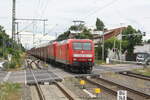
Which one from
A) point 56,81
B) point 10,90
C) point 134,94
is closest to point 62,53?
point 56,81

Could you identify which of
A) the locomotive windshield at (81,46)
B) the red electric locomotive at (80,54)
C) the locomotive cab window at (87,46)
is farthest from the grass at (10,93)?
the locomotive cab window at (87,46)

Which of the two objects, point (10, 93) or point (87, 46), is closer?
point (10, 93)

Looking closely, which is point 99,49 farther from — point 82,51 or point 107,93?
point 107,93

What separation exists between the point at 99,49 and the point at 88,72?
37.9 m

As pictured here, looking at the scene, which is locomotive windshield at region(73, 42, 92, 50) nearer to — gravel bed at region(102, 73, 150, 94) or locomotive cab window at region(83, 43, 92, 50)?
locomotive cab window at region(83, 43, 92, 50)

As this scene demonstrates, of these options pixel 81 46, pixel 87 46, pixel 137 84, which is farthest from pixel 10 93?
pixel 87 46

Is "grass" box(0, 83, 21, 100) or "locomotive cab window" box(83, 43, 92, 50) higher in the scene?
"locomotive cab window" box(83, 43, 92, 50)

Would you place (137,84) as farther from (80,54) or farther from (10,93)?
(10,93)

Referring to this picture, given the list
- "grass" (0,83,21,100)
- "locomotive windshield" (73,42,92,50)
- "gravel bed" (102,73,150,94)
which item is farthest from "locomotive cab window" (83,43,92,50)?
"grass" (0,83,21,100)

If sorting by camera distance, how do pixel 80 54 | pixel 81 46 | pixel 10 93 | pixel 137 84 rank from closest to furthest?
pixel 10 93 < pixel 137 84 < pixel 80 54 < pixel 81 46

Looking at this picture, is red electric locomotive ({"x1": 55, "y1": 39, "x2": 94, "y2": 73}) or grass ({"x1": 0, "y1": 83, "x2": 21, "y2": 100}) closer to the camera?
grass ({"x1": 0, "y1": 83, "x2": 21, "y2": 100})

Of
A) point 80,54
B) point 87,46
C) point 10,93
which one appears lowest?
point 10,93

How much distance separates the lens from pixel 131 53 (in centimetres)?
7238

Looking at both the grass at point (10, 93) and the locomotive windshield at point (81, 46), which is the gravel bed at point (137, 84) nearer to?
the locomotive windshield at point (81, 46)
